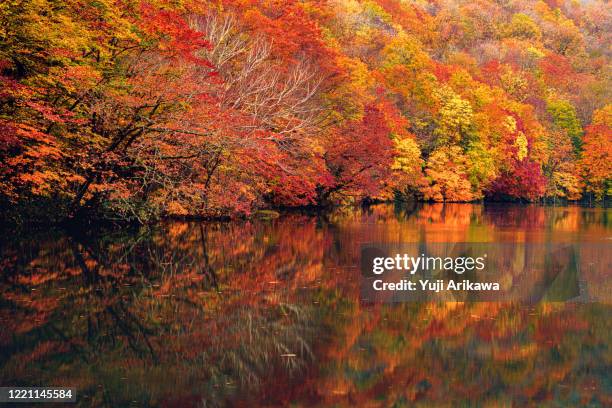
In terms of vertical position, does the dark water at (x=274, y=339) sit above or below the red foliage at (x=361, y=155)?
below

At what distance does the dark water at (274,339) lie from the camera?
6695 mm

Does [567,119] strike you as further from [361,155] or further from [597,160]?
[361,155]

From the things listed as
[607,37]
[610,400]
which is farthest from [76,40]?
[607,37]

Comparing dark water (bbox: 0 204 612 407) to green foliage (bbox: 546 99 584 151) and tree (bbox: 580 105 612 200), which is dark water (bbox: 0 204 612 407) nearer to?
tree (bbox: 580 105 612 200)

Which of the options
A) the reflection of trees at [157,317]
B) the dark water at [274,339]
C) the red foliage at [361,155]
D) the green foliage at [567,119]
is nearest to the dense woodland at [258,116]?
the red foliage at [361,155]

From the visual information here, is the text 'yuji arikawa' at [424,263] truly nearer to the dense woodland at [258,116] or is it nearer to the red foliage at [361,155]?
the dense woodland at [258,116]

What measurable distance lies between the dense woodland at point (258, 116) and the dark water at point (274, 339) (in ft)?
20.7

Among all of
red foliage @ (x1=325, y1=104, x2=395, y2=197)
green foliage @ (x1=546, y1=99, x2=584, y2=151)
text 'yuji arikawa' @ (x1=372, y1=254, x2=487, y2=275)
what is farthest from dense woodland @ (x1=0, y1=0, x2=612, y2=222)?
text 'yuji arikawa' @ (x1=372, y1=254, x2=487, y2=275)

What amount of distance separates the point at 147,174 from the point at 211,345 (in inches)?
576

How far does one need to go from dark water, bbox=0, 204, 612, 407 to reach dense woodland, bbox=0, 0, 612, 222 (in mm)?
6307

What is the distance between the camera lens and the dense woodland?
787 inches

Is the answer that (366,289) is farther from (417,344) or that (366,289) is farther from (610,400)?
(610,400)

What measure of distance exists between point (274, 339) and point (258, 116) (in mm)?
20874

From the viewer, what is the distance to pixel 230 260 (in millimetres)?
15680
